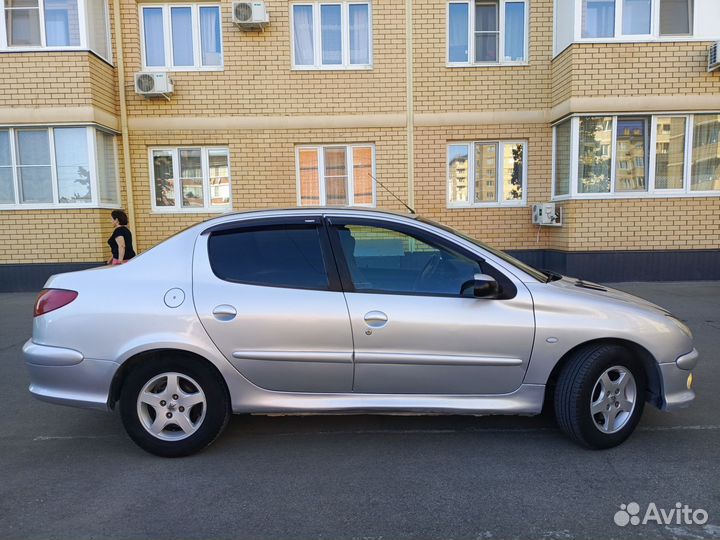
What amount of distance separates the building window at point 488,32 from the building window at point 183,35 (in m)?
4.93

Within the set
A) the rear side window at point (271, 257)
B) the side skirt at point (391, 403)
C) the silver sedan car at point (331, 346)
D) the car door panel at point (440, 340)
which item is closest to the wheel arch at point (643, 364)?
the silver sedan car at point (331, 346)

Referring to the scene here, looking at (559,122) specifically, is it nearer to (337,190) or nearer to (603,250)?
(603,250)

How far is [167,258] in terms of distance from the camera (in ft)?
11.0

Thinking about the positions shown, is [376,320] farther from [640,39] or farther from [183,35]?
[183,35]

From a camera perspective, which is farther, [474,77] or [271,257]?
[474,77]

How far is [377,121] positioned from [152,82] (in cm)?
462

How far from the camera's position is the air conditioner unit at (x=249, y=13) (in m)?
9.56

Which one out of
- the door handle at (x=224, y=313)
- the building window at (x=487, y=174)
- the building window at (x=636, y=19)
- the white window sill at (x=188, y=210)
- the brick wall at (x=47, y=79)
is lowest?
the door handle at (x=224, y=313)

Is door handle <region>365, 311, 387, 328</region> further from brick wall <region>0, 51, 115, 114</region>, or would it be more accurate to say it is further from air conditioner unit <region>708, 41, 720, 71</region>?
air conditioner unit <region>708, 41, 720, 71</region>

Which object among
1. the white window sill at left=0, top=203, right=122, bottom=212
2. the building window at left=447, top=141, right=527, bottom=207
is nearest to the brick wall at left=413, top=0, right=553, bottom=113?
the building window at left=447, top=141, right=527, bottom=207

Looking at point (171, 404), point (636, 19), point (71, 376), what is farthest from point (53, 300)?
point (636, 19)

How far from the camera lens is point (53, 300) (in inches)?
129

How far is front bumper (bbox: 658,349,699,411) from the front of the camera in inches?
130

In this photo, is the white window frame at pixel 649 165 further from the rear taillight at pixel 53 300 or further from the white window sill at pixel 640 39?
the rear taillight at pixel 53 300
